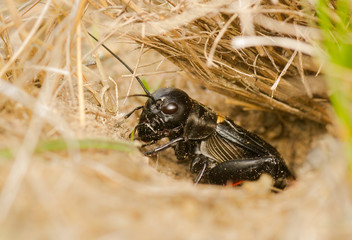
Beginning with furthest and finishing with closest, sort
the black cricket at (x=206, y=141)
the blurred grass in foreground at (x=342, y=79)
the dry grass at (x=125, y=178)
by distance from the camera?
1. the black cricket at (x=206, y=141)
2. the blurred grass in foreground at (x=342, y=79)
3. the dry grass at (x=125, y=178)

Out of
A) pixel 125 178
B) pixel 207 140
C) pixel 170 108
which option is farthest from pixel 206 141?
pixel 125 178

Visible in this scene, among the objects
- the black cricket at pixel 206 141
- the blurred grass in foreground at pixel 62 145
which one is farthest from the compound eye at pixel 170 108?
the blurred grass in foreground at pixel 62 145

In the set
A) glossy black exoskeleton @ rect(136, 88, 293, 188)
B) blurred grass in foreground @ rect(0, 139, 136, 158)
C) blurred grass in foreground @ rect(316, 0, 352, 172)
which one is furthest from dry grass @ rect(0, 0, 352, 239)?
glossy black exoskeleton @ rect(136, 88, 293, 188)

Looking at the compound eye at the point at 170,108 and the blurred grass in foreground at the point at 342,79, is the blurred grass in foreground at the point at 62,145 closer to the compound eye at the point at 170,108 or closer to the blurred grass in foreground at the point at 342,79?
the blurred grass in foreground at the point at 342,79

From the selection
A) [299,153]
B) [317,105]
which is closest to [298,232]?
[317,105]

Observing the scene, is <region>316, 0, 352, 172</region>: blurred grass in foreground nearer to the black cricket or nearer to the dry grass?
the dry grass

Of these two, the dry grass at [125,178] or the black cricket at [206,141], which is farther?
the black cricket at [206,141]

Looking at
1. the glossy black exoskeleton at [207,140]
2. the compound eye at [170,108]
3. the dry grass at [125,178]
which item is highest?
the dry grass at [125,178]
